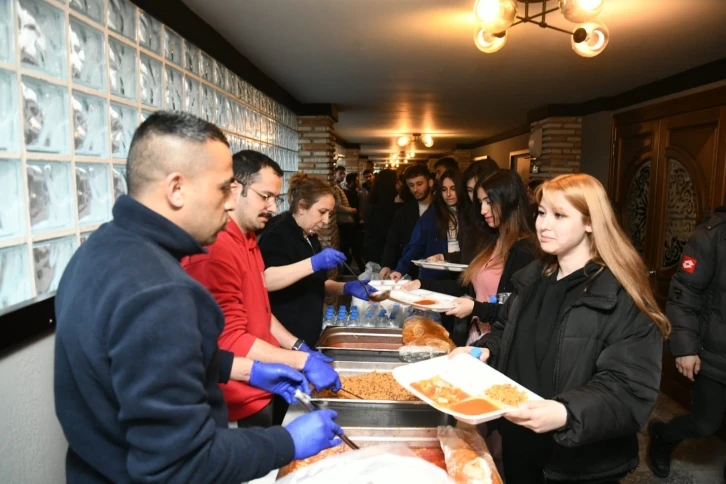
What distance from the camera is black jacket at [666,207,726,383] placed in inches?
99.3

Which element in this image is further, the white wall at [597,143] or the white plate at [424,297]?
the white wall at [597,143]

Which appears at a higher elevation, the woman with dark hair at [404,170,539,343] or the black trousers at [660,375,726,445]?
the woman with dark hair at [404,170,539,343]

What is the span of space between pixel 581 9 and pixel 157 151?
6.55 ft

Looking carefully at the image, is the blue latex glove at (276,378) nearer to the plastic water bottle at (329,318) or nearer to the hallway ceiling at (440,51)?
the plastic water bottle at (329,318)

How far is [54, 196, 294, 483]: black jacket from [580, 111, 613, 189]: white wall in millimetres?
5522

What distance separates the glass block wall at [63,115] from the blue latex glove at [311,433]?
2.71ft

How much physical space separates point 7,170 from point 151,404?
866 mm

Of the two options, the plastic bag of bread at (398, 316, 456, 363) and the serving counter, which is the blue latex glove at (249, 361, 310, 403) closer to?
the serving counter

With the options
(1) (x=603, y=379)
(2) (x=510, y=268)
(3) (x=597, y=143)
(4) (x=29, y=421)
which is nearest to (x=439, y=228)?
(2) (x=510, y=268)

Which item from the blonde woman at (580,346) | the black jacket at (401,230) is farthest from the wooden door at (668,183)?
the blonde woman at (580,346)

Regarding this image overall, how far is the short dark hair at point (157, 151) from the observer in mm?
898

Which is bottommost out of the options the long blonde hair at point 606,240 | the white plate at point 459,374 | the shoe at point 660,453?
the shoe at point 660,453

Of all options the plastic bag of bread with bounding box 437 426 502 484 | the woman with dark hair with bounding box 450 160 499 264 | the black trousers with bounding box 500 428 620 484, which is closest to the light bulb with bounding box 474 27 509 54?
the woman with dark hair with bounding box 450 160 499 264

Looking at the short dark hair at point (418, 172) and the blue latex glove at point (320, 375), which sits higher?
the short dark hair at point (418, 172)
